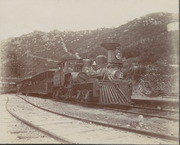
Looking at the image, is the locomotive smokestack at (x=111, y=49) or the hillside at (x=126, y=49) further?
the hillside at (x=126, y=49)

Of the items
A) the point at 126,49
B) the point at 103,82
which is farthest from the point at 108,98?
the point at 126,49

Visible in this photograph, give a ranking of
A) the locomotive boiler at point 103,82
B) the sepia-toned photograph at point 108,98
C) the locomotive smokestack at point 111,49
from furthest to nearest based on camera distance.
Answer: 1. the locomotive smokestack at point 111,49
2. the locomotive boiler at point 103,82
3. the sepia-toned photograph at point 108,98

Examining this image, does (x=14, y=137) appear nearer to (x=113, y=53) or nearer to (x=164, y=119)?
(x=164, y=119)

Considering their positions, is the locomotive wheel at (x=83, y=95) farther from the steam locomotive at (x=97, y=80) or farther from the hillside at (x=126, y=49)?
the hillside at (x=126, y=49)

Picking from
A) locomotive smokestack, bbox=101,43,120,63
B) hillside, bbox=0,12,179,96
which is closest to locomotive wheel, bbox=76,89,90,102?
locomotive smokestack, bbox=101,43,120,63

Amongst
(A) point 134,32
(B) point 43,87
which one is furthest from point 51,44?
(B) point 43,87

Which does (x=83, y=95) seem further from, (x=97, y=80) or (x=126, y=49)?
(x=126, y=49)

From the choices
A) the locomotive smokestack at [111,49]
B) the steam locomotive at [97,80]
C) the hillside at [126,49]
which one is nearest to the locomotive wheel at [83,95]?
the steam locomotive at [97,80]

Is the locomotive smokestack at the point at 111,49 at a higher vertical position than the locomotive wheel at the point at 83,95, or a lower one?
higher
